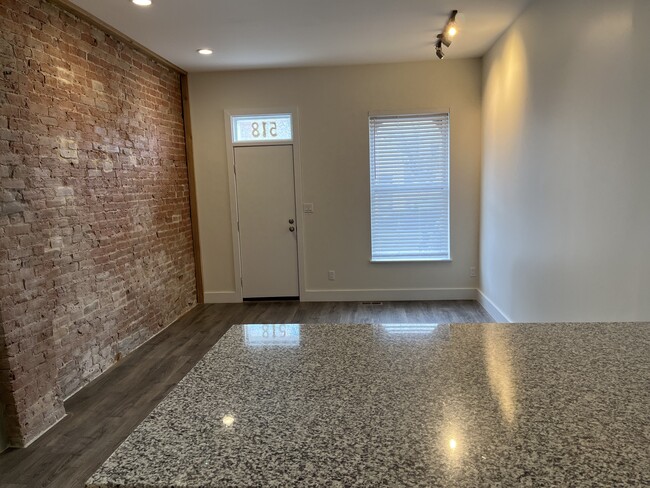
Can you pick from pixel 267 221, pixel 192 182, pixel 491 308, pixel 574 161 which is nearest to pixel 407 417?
pixel 574 161

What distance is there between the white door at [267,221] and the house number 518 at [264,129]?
16 cm

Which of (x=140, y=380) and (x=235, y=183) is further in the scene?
(x=235, y=183)

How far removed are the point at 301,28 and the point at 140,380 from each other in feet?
10.5

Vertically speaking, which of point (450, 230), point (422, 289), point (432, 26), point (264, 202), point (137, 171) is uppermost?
point (432, 26)

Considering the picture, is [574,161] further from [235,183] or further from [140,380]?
[235,183]

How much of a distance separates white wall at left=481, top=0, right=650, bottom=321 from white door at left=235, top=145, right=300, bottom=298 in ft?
7.91

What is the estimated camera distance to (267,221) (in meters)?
5.42

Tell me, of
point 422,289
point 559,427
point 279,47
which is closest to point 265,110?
point 279,47

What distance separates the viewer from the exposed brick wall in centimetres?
258

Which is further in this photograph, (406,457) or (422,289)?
(422,289)

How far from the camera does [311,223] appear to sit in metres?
5.36

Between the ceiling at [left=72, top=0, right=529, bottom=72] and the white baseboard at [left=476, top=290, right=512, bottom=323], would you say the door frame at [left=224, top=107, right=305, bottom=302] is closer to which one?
the ceiling at [left=72, top=0, right=529, bottom=72]

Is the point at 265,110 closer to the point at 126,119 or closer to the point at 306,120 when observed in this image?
the point at 306,120

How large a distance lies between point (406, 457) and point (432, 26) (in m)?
3.90
